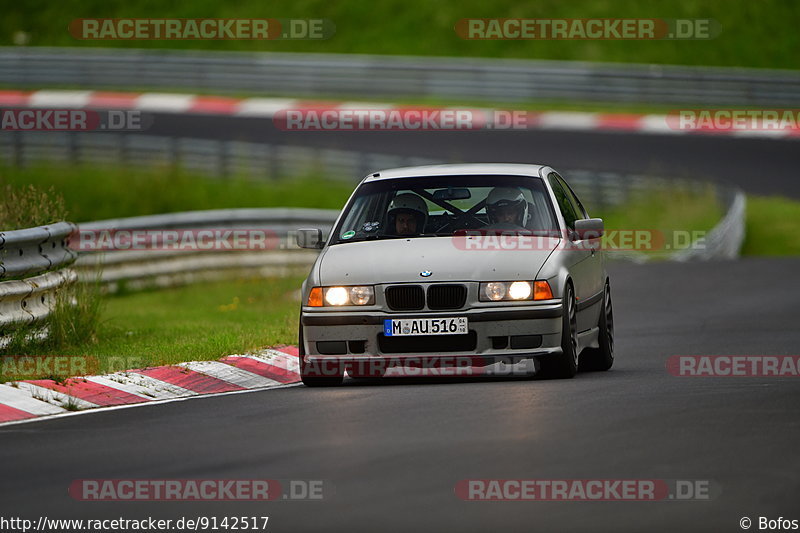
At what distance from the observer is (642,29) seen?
4950 centimetres

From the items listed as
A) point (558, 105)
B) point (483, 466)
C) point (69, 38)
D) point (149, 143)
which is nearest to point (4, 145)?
point (149, 143)

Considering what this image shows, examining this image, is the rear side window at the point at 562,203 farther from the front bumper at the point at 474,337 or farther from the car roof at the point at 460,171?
the front bumper at the point at 474,337

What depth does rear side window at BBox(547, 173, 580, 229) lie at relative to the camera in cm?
1221

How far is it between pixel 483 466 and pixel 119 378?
4165 millimetres

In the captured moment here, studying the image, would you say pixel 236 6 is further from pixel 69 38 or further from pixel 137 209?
pixel 137 209

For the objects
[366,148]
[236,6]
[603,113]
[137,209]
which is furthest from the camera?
[236,6]

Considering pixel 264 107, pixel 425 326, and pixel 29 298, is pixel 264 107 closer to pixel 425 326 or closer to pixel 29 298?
pixel 29 298

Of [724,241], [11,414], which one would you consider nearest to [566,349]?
[11,414]

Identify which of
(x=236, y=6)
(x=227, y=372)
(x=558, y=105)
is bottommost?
(x=227, y=372)

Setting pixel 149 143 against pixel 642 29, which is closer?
pixel 149 143

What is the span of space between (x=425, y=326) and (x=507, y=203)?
1488mm

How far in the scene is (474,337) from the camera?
10.8 metres

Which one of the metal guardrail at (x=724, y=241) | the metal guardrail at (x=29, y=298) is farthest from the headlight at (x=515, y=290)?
the metal guardrail at (x=724, y=241)

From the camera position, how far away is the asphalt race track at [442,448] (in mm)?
6824
